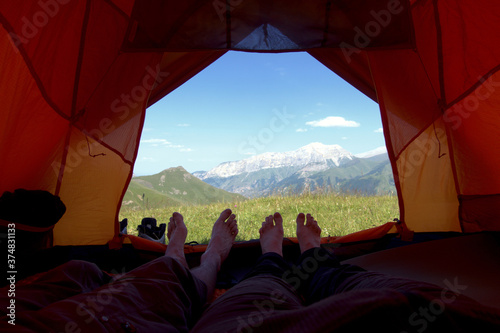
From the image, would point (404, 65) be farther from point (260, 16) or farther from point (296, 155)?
point (296, 155)

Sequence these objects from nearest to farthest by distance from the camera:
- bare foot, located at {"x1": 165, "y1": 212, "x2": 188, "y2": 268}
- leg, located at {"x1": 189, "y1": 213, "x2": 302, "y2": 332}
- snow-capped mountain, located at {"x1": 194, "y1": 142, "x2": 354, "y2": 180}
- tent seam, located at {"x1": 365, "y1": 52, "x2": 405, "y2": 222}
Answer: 1. leg, located at {"x1": 189, "y1": 213, "x2": 302, "y2": 332}
2. bare foot, located at {"x1": 165, "y1": 212, "x2": 188, "y2": 268}
3. tent seam, located at {"x1": 365, "y1": 52, "x2": 405, "y2": 222}
4. snow-capped mountain, located at {"x1": 194, "y1": 142, "x2": 354, "y2": 180}

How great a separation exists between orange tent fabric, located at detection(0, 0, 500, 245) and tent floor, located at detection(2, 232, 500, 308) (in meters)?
0.19

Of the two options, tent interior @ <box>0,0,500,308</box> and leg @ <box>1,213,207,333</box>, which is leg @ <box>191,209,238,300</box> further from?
leg @ <box>1,213,207,333</box>

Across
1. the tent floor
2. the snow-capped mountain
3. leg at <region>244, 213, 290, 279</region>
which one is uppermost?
the snow-capped mountain

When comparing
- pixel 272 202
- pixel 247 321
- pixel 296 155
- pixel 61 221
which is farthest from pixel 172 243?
pixel 296 155

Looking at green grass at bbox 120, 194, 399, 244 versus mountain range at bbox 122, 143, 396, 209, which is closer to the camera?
green grass at bbox 120, 194, 399, 244

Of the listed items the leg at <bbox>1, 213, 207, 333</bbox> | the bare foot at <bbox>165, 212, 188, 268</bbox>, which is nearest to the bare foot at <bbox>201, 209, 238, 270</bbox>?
the bare foot at <bbox>165, 212, 188, 268</bbox>

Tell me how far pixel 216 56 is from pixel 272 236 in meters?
1.26

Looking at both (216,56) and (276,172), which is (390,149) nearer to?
(216,56)

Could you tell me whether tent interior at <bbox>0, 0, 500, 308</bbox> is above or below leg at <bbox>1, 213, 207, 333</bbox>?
above

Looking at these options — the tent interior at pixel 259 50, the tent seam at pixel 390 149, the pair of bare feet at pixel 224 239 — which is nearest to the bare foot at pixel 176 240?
the pair of bare feet at pixel 224 239

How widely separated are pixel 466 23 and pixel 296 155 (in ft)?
220

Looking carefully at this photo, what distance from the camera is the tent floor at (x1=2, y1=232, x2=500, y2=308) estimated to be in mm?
1456

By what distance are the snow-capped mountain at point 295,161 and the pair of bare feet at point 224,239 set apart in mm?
49210
